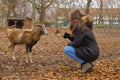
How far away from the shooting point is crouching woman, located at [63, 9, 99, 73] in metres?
5.71

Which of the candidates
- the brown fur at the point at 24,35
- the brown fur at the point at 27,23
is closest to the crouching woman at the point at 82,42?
the brown fur at the point at 24,35

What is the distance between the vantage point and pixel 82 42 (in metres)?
5.76

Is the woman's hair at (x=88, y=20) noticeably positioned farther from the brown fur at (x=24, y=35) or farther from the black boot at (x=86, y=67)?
the brown fur at (x=24, y=35)

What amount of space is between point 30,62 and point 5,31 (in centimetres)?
104

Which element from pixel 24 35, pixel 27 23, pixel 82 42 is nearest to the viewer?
pixel 82 42

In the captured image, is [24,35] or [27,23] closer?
[24,35]

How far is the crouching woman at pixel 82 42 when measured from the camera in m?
5.71

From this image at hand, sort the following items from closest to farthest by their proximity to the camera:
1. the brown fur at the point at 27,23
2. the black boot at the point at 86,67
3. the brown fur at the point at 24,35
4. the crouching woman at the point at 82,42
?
the crouching woman at the point at 82,42
the black boot at the point at 86,67
the brown fur at the point at 24,35
the brown fur at the point at 27,23

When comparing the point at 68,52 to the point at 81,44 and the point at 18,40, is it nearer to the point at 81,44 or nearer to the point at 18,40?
the point at 81,44

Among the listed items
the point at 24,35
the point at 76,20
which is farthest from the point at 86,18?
the point at 24,35

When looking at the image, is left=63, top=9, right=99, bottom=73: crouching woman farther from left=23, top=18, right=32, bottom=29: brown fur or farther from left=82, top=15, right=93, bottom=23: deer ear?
left=23, top=18, right=32, bottom=29: brown fur

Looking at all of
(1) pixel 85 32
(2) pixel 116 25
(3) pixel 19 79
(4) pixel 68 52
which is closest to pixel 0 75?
(3) pixel 19 79

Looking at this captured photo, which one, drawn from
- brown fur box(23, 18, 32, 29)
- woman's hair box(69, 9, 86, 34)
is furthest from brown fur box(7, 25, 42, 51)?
woman's hair box(69, 9, 86, 34)

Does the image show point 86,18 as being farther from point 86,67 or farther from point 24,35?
point 24,35
